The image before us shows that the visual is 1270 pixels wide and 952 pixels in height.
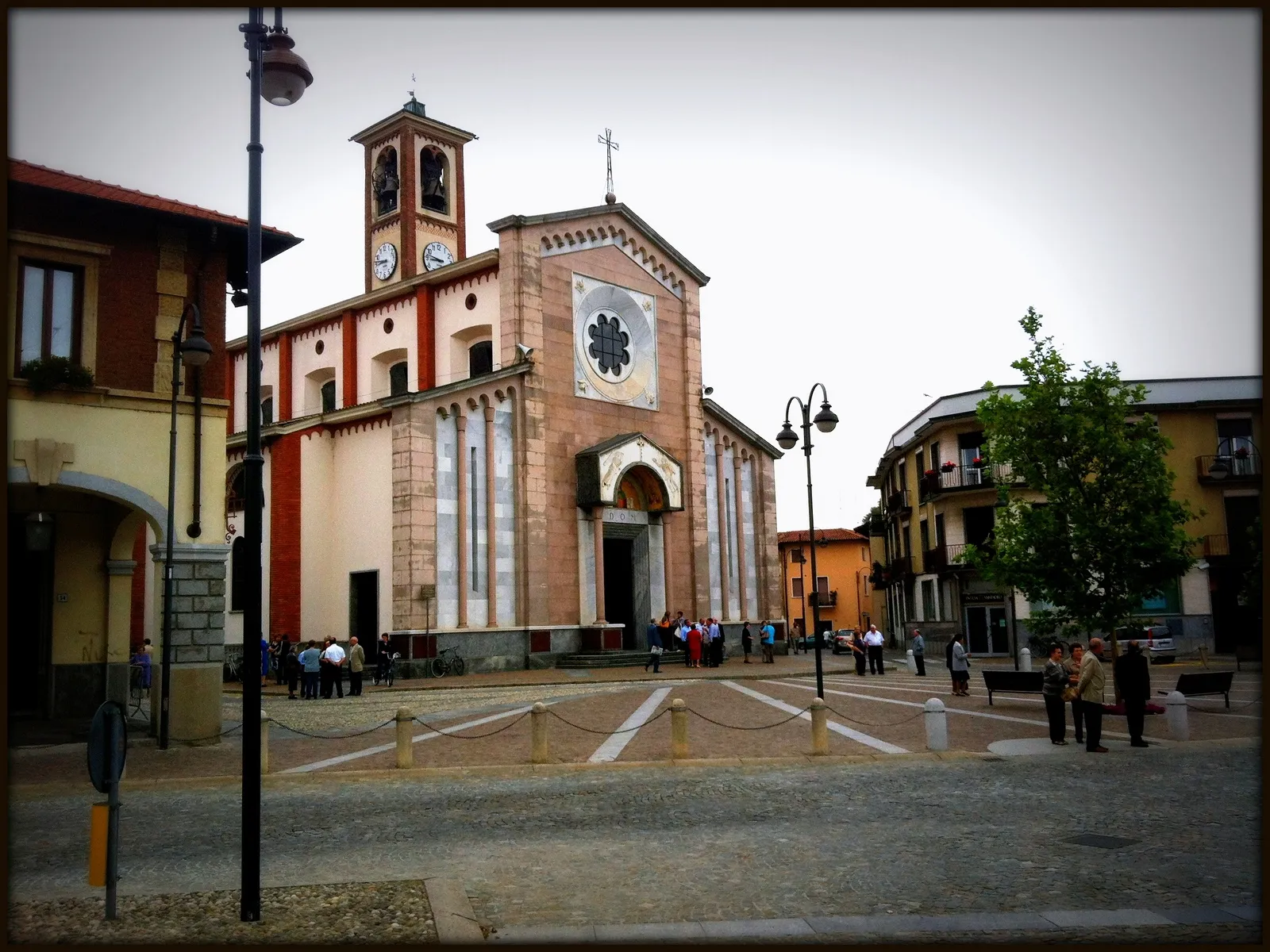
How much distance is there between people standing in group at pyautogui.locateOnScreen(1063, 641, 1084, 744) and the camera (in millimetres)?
16203

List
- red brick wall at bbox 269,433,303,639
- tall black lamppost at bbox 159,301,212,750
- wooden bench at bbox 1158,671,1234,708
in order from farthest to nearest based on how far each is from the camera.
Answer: red brick wall at bbox 269,433,303,639 → wooden bench at bbox 1158,671,1234,708 → tall black lamppost at bbox 159,301,212,750

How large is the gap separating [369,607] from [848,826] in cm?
2498

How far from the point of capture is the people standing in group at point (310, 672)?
26297 mm

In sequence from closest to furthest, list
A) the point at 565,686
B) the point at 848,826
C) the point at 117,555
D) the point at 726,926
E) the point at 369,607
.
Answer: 1. the point at 726,926
2. the point at 848,826
3. the point at 117,555
4. the point at 565,686
5. the point at 369,607

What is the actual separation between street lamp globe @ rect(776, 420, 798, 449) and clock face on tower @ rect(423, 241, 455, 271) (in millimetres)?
25502

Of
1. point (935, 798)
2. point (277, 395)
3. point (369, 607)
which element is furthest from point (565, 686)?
point (277, 395)

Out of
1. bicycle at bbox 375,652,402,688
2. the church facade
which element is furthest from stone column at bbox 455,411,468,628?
bicycle at bbox 375,652,402,688

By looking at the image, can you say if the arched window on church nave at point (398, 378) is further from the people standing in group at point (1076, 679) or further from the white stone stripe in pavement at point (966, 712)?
the people standing in group at point (1076, 679)

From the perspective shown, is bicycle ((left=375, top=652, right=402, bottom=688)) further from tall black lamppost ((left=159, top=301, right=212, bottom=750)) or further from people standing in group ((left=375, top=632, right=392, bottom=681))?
tall black lamppost ((left=159, top=301, right=212, bottom=750))

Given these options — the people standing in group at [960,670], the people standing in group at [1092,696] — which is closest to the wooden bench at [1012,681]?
the people standing in group at [960,670]

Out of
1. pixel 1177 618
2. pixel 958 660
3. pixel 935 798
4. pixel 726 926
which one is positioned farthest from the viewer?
pixel 1177 618

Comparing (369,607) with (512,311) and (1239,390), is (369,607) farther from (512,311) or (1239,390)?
(1239,390)

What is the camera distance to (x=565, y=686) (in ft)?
88.7

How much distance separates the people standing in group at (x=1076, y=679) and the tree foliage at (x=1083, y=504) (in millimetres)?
4334
